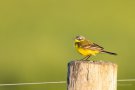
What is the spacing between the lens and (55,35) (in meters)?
14.9

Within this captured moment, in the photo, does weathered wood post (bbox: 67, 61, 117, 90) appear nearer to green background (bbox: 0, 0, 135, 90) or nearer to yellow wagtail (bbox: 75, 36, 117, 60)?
yellow wagtail (bbox: 75, 36, 117, 60)

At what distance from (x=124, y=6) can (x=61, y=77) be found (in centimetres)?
571

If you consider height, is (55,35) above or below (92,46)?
below

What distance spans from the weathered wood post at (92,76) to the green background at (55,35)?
16.9 feet

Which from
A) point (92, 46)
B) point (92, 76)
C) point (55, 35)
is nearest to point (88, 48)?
point (92, 46)

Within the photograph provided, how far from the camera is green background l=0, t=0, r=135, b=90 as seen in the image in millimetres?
12469

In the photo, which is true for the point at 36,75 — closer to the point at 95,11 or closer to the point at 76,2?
the point at 95,11

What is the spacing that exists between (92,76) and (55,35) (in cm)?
921

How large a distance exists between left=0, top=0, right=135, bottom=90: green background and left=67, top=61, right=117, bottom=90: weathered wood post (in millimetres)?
5147

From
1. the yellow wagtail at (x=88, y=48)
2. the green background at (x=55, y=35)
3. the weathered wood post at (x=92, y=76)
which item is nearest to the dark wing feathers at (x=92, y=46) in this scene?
the yellow wagtail at (x=88, y=48)

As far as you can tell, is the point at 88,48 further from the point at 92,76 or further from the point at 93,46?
the point at 92,76

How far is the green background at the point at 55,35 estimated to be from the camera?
12.5 metres

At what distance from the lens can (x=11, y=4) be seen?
17422 millimetres

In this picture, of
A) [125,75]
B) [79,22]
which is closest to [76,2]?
[79,22]
